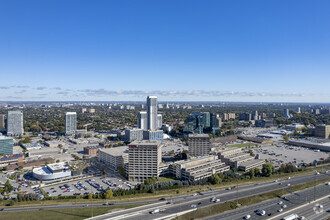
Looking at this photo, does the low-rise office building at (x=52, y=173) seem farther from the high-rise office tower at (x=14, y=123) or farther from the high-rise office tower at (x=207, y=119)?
the high-rise office tower at (x=207, y=119)

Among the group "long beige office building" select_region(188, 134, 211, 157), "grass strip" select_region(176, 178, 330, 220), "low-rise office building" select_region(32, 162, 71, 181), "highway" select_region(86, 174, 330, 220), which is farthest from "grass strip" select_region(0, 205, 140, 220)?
"long beige office building" select_region(188, 134, 211, 157)

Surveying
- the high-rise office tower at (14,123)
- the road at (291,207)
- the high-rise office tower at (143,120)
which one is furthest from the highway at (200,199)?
the high-rise office tower at (14,123)

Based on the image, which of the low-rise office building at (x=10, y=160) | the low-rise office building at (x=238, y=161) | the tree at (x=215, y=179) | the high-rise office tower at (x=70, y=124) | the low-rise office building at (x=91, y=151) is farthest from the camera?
the high-rise office tower at (x=70, y=124)

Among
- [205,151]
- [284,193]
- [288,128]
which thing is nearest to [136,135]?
[205,151]

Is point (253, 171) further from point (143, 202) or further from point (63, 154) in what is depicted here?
point (63, 154)

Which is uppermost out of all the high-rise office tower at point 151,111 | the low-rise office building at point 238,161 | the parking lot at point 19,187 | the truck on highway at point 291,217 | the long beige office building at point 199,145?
the high-rise office tower at point 151,111

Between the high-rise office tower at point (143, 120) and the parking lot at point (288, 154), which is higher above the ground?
the high-rise office tower at point (143, 120)

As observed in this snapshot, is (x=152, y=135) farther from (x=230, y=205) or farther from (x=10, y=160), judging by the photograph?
(x=230, y=205)
